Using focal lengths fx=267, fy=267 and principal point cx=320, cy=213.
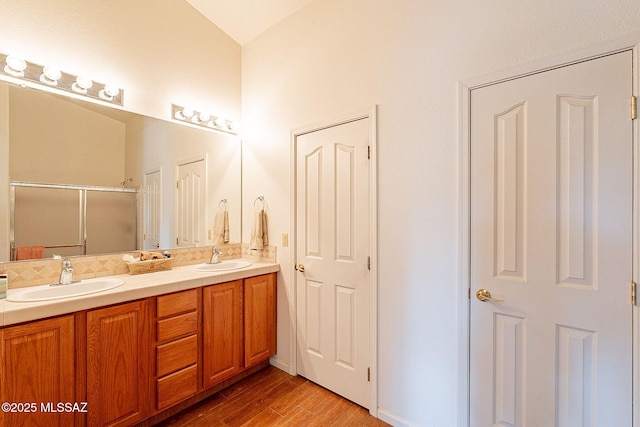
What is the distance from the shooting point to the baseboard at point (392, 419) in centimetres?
167

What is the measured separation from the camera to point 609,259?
45.1 inches

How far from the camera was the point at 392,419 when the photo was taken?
1.72 metres

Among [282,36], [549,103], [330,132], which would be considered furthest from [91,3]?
[549,103]

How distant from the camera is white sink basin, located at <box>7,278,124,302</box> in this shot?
1394 mm

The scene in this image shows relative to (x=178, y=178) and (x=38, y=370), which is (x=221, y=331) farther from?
(x=178, y=178)

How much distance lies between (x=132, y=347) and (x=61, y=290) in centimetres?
55

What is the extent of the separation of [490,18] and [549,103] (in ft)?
1.85

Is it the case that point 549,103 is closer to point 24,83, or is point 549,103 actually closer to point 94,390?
point 94,390

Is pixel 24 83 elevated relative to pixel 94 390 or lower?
elevated

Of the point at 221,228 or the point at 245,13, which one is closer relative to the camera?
the point at 245,13

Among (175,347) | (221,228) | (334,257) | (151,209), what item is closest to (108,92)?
(151,209)

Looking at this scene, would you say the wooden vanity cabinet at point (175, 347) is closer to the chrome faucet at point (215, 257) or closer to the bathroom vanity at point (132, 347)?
the bathroom vanity at point (132, 347)

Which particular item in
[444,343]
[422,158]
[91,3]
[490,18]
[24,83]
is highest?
[91,3]

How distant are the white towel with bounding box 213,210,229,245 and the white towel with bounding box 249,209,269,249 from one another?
352 mm
